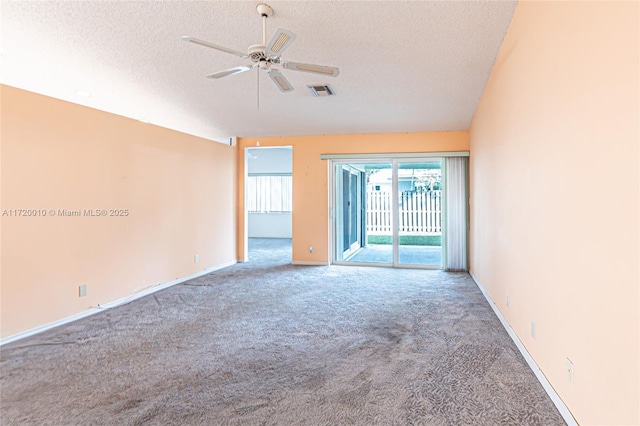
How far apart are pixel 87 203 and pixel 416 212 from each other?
498cm

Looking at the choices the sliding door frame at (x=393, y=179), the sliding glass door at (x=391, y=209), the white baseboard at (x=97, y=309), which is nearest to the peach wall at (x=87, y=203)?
the white baseboard at (x=97, y=309)

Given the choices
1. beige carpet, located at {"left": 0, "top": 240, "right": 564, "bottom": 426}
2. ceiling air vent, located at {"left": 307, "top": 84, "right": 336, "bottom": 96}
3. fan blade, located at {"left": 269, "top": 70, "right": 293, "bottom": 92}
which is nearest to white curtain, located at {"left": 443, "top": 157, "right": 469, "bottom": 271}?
beige carpet, located at {"left": 0, "top": 240, "right": 564, "bottom": 426}

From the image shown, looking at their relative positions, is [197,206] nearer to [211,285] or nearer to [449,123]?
[211,285]

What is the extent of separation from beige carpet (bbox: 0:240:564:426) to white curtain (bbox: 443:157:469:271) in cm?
165

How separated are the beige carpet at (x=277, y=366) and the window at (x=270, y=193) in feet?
22.2

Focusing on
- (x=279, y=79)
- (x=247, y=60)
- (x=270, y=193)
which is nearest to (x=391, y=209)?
(x=247, y=60)

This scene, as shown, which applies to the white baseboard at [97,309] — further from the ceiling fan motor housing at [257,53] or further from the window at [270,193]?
the window at [270,193]

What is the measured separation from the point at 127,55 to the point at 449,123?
4.56 m

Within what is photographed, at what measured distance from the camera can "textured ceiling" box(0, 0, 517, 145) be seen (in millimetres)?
2875

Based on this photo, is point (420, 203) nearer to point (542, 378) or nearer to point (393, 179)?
point (393, 179)

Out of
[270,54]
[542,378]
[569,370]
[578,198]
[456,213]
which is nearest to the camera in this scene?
[578,198]

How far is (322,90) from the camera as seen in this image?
4410mm

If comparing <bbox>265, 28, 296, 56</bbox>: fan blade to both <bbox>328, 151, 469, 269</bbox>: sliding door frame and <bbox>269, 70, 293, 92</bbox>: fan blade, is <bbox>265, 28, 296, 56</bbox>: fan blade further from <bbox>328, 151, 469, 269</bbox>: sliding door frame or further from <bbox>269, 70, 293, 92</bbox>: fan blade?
<bbox>328, 151, 469, 269</bbox>: sliding door frame

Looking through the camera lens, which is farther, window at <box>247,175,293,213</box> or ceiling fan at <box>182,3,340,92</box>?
window at <box>247,175,293,213</box>
